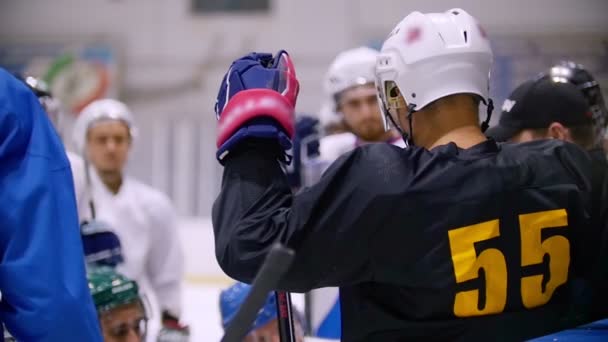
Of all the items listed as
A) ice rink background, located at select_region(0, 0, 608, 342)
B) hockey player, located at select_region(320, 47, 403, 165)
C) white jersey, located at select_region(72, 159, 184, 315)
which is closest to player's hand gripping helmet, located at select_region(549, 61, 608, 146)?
hockey player, located at select_region(320, 47, 403, 165)

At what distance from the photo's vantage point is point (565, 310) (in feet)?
5.38

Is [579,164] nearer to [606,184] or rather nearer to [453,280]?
[606,184]

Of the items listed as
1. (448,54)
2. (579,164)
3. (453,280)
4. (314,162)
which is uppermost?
(448,54)

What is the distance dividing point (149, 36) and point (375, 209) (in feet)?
22.3

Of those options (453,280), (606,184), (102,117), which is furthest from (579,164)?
(102,117)

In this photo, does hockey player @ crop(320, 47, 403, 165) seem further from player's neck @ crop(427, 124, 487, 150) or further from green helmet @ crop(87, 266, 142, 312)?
player's neck @ crop(427, 124, 487, 150)

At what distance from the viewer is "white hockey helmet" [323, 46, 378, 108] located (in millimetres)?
3494

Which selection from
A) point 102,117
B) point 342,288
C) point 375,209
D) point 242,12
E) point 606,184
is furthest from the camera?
point 242,12

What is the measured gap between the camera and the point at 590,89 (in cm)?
219

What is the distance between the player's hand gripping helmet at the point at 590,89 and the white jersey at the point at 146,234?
1.99 meters

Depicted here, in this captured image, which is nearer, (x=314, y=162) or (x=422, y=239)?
(x=422, y=239)

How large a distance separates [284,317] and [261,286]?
48cm

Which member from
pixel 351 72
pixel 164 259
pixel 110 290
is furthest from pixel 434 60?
pixel 164 259

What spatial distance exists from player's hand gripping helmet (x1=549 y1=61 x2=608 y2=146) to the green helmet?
1.03 metres
